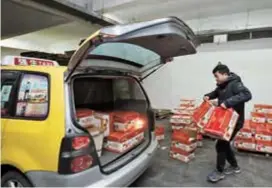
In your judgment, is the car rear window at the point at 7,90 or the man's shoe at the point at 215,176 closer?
the car rear window at the point at 7,90

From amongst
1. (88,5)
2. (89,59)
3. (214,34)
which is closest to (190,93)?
(214,34)

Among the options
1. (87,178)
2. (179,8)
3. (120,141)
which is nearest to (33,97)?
(87,178)

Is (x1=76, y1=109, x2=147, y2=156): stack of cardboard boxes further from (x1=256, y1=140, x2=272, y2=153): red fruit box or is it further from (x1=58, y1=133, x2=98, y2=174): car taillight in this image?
(x1=256, y1=140, x2=272, y2=153): red fruit box

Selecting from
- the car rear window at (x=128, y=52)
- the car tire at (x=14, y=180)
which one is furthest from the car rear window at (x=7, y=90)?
the car rear window at (x=128, y=52)

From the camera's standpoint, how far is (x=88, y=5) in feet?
17.0

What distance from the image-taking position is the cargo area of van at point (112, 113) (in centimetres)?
247

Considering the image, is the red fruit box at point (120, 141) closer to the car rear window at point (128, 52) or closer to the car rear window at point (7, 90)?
the car rear window at point (128, 52)

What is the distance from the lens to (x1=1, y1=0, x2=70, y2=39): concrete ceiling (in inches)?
167

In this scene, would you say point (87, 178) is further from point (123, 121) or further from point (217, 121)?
point (217, 121)

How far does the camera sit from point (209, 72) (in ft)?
21.4

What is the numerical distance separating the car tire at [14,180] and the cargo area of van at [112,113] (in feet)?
2.08

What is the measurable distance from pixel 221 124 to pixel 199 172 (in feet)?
2.84

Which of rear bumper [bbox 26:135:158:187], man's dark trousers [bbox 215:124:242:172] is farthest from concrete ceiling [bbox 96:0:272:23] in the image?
rear bumper [bbox 26:135:158:187]

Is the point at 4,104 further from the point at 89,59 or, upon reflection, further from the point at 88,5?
the point at 88,5
